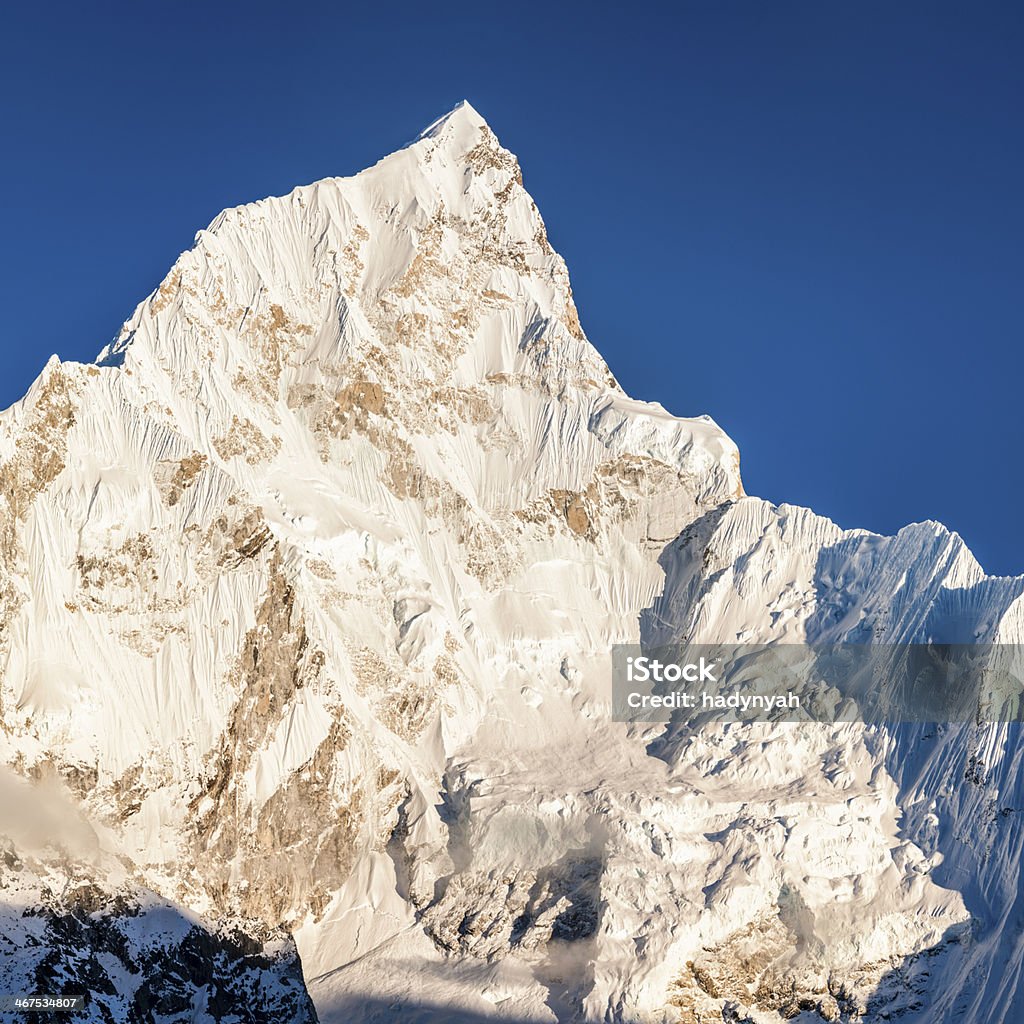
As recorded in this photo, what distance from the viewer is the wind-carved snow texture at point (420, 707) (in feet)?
408

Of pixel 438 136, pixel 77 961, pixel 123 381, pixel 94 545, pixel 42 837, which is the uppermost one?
pixel 438 136

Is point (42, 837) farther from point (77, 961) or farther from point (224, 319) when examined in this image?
point (224, 319)

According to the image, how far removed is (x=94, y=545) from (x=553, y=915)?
56657 millimetres

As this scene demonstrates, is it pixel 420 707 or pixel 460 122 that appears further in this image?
pixel 460 122

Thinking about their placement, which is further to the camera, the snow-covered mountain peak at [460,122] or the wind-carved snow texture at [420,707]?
the snow-covered mountain peak at [460,122]

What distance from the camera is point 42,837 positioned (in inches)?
4656

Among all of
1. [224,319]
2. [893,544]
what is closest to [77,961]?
[224,319]

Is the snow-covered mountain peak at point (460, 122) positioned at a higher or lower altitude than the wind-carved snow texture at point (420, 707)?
higher

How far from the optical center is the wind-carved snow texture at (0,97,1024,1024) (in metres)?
124

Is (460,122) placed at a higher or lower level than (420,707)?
higher

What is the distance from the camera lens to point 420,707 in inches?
5861

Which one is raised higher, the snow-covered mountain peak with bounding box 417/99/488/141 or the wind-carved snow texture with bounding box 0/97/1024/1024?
the snow-covered mountain peak with bounding box 417/99/488/141

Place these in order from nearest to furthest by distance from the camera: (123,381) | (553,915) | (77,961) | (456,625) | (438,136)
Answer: (77,961), (553,915), (123,381), (456,625), (438,136)

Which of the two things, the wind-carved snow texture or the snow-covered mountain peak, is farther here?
the snow-covered mountain peak
